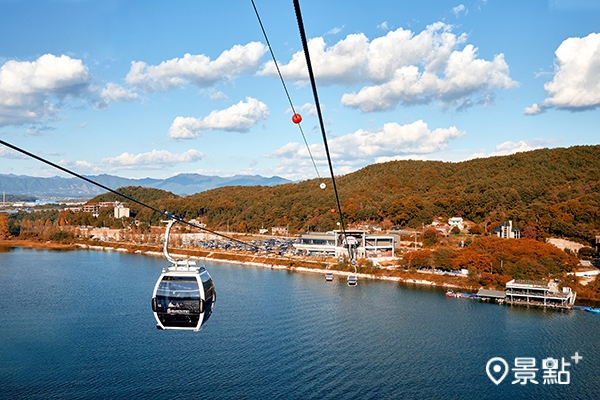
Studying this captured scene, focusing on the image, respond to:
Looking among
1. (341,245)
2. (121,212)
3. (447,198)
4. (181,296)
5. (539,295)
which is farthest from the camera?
(121,212)

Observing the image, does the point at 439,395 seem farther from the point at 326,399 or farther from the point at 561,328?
the point at 561,328

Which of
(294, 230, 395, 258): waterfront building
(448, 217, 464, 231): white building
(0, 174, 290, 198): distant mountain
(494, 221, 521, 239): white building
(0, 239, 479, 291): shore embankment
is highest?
(0, 174, 290, 198): distant mountain

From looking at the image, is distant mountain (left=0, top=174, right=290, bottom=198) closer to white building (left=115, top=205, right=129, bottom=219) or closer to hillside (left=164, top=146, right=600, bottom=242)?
white building (left=115, top=205, right=129, bottom=219)

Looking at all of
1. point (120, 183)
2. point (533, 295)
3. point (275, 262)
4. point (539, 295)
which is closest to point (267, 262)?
point (275, 262)

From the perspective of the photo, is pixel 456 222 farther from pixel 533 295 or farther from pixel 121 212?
pixel 121 212

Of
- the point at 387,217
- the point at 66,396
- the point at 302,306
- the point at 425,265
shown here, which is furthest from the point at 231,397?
the point at 387,217

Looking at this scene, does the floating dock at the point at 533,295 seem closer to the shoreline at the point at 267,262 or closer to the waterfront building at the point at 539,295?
the waterfront building at the point at 539,295

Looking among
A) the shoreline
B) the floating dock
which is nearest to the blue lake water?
the floating dock
